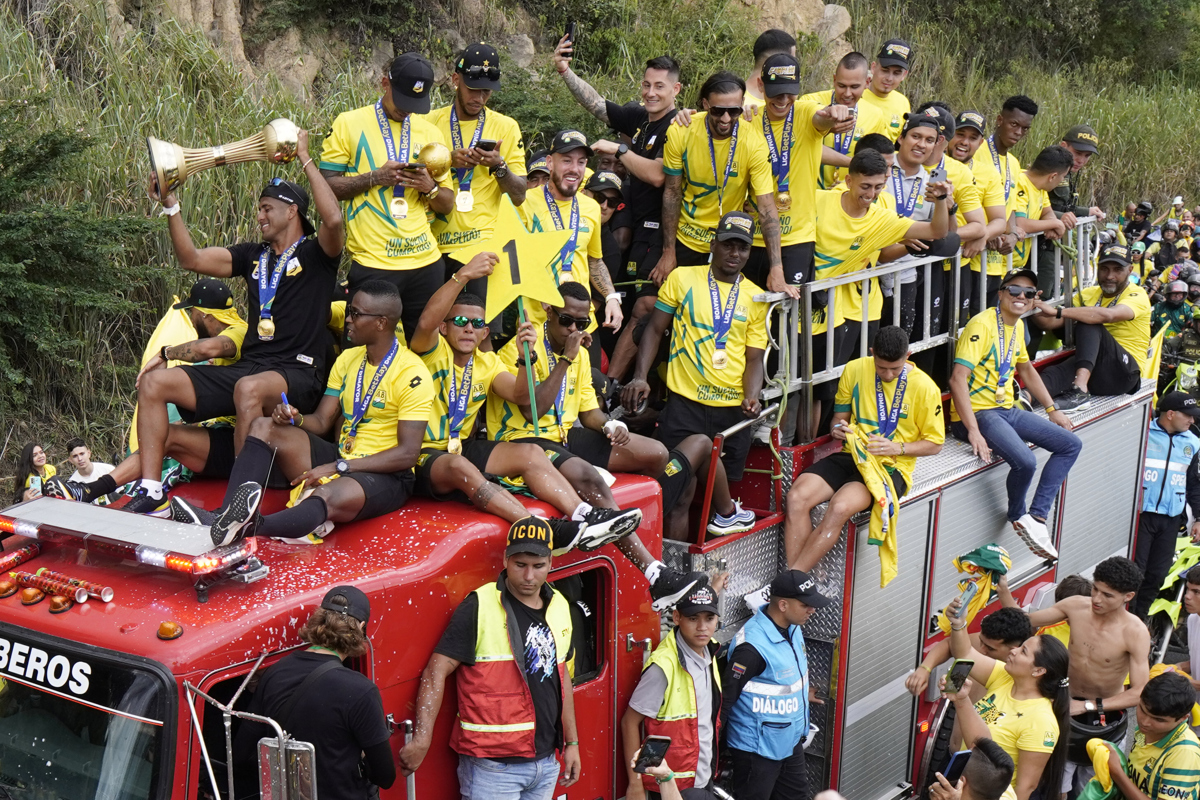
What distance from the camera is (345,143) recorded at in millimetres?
6703

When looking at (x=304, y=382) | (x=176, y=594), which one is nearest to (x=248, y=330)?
(x=304, y=382)

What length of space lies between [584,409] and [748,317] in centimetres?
114

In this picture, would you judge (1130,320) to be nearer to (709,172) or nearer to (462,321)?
(709,172)

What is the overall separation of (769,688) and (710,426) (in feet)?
4.88

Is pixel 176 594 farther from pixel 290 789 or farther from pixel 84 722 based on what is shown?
pixel 290 789

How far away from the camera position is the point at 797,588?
622 centimetres

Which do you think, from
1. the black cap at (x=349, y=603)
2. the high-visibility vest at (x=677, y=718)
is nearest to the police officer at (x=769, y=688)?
the high-visibility vest at (x=677, y=718)

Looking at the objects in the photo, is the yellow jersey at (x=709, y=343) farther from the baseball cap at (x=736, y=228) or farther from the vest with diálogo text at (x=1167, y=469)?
the vest with diálogo text at (x=1167, y=469)

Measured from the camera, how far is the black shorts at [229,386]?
5.92 m

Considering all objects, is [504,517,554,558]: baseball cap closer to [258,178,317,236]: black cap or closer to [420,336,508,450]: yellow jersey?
[420,336,508,450]: yellow jersey

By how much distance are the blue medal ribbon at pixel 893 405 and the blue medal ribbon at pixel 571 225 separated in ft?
6.17

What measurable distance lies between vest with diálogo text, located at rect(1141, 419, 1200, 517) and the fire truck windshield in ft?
27.1

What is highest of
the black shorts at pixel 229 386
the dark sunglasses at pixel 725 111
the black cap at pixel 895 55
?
the black cap at pixel 895 55

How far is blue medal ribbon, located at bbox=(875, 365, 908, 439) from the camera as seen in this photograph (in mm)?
7219
